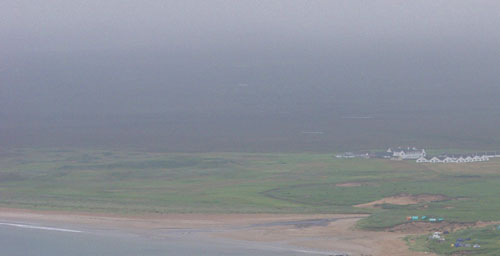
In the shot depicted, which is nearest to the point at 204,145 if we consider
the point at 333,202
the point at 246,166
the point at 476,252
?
the point at 246,166

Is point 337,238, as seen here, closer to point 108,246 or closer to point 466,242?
point 466,242

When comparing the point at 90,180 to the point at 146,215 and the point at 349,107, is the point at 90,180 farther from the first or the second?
the point at 349,107

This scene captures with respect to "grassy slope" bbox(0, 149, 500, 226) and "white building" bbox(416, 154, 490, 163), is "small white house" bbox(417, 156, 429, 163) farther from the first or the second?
"grassy slope" bbox(0, 149, 500, 226)

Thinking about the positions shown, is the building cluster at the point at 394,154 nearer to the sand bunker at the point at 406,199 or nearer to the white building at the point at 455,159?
the white building at the point at 455,159

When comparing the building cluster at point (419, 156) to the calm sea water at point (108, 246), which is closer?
the calm sea water at point (108, 246)

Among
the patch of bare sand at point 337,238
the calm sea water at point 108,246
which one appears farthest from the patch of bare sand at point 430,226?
the calm sea water at point 108,246

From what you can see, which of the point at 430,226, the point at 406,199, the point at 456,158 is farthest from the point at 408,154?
the point at 430,226

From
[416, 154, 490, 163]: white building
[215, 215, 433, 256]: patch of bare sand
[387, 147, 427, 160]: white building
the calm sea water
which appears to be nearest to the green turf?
[215, 215, 433, 256]: patch of bare sand
